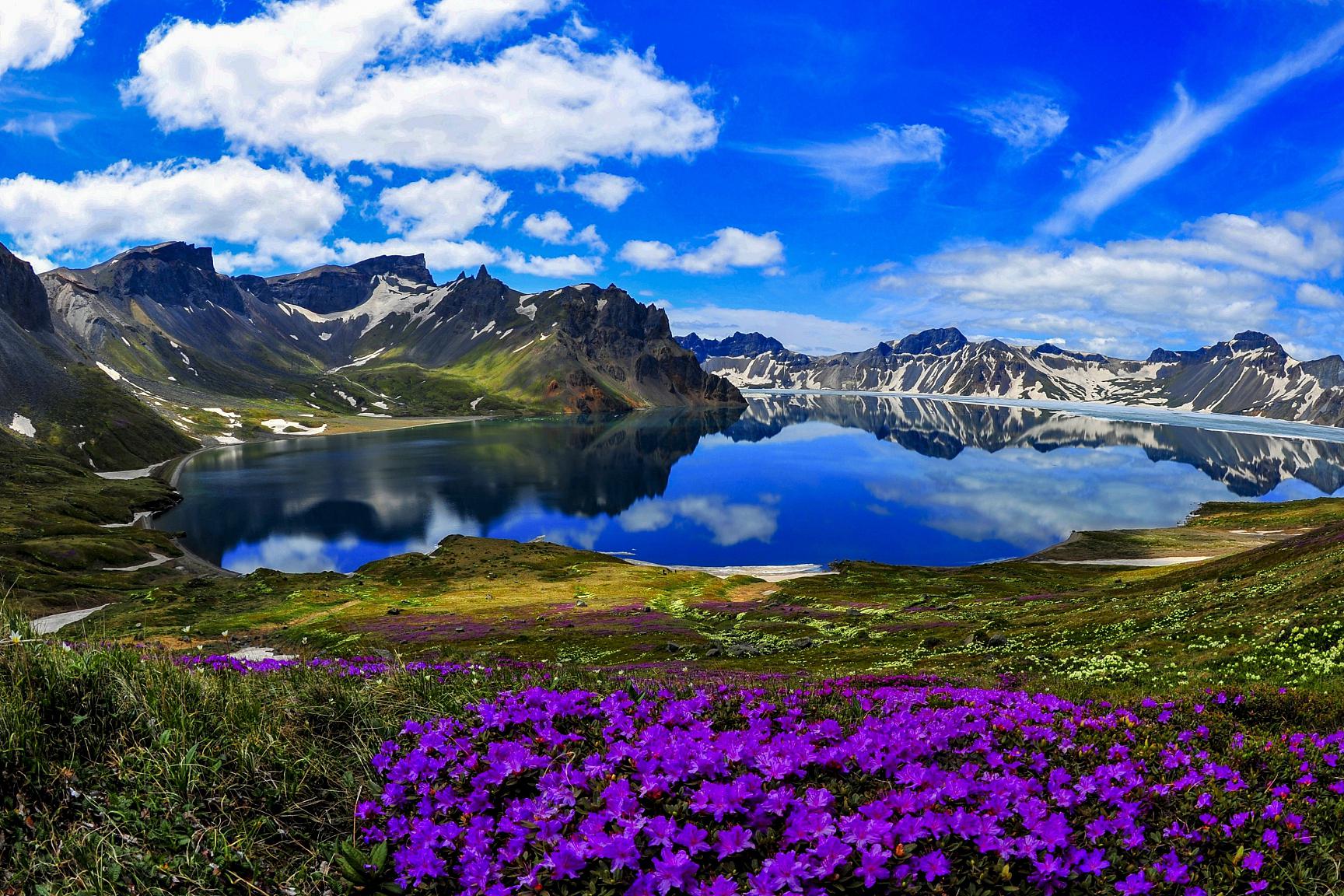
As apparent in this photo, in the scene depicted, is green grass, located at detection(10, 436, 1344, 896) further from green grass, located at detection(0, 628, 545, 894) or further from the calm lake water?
the calm lake water

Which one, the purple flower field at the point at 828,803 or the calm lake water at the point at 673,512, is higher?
the purple flower field at the point at 828,803

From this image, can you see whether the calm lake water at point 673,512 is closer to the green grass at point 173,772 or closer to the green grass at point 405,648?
the green grass at point 405,648

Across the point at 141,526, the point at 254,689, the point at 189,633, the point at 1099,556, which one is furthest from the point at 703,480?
the point at 254,689

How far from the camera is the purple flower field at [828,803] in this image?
17.6 ft

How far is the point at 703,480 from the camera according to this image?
184 metres

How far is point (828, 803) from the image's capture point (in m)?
5.99

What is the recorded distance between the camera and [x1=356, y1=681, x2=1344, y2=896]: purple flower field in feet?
17.6

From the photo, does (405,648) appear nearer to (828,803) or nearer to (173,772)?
(173,772)

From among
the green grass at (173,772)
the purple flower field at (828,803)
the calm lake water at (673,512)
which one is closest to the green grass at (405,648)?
the green grass at (173,772)

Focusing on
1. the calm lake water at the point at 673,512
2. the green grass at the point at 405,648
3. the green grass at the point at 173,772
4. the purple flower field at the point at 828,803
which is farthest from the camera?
the calm lake water at the point at 673,512

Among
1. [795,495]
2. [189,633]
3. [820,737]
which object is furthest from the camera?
[795,495]

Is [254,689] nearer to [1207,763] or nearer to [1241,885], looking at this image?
[1241,885]

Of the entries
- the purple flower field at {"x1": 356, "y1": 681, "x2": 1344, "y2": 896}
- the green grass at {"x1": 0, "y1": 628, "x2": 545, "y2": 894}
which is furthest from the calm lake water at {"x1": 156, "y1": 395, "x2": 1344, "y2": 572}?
the green grass at {"x1": 0, "y1": 628, "x2": 545, "y2": 894}

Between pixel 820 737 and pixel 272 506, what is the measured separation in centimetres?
16848
